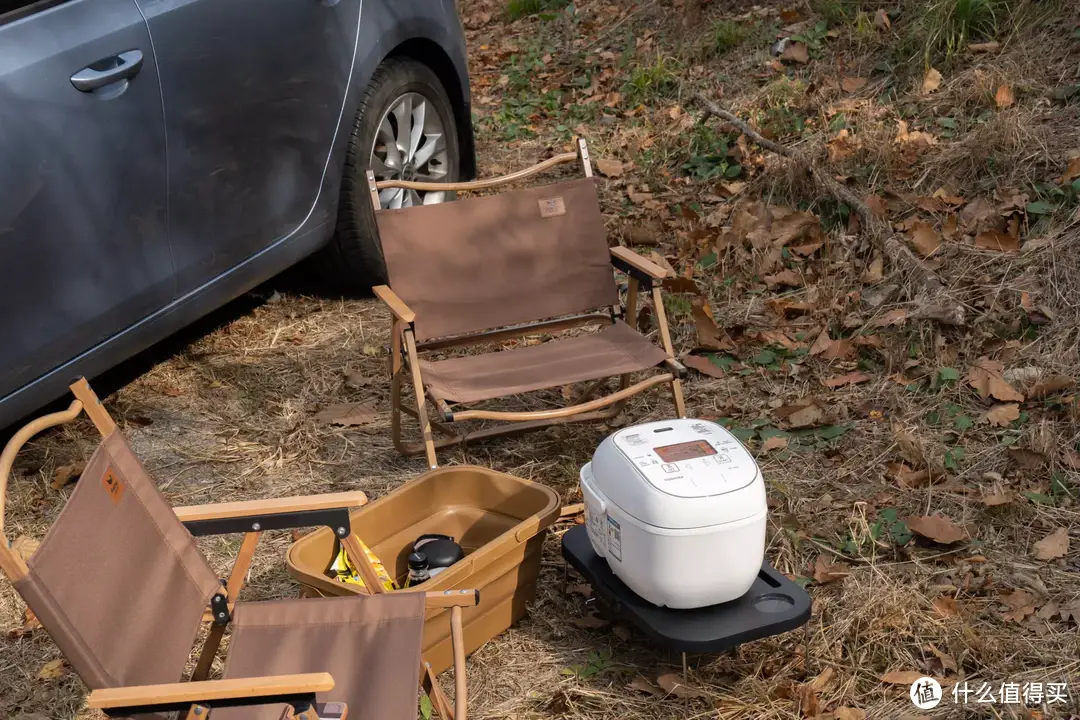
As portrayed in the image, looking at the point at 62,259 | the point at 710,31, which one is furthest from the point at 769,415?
the point at 710,31

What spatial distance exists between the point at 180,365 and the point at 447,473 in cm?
179

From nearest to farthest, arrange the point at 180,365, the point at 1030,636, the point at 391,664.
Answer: the point at 391,664 → the point at 1030,636 → the point at 180,365

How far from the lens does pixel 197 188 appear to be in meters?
3.73

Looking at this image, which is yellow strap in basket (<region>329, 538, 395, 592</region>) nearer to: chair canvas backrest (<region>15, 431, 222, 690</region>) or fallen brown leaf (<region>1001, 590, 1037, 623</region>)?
chair canvas backrest (<region>15, 431, 222, 690</region>)

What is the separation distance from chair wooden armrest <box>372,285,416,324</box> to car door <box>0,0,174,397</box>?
73cm

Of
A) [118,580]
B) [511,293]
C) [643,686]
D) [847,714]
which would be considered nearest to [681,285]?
[511,293]

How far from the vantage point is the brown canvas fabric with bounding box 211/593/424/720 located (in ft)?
7.71

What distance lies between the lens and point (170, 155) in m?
3.59

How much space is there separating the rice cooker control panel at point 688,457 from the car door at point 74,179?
1670 millimetres

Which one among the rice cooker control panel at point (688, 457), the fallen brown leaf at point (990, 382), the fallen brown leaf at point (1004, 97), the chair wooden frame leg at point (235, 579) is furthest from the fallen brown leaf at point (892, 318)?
the chair wooden frame leg at point (235, 579)

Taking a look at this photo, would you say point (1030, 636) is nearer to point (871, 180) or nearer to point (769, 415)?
point (769, 415)

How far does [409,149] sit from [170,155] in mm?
1487

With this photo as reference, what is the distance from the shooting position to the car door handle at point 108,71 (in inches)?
128

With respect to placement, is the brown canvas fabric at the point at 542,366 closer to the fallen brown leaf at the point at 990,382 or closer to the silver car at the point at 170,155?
the silver car at the point at 170,155
